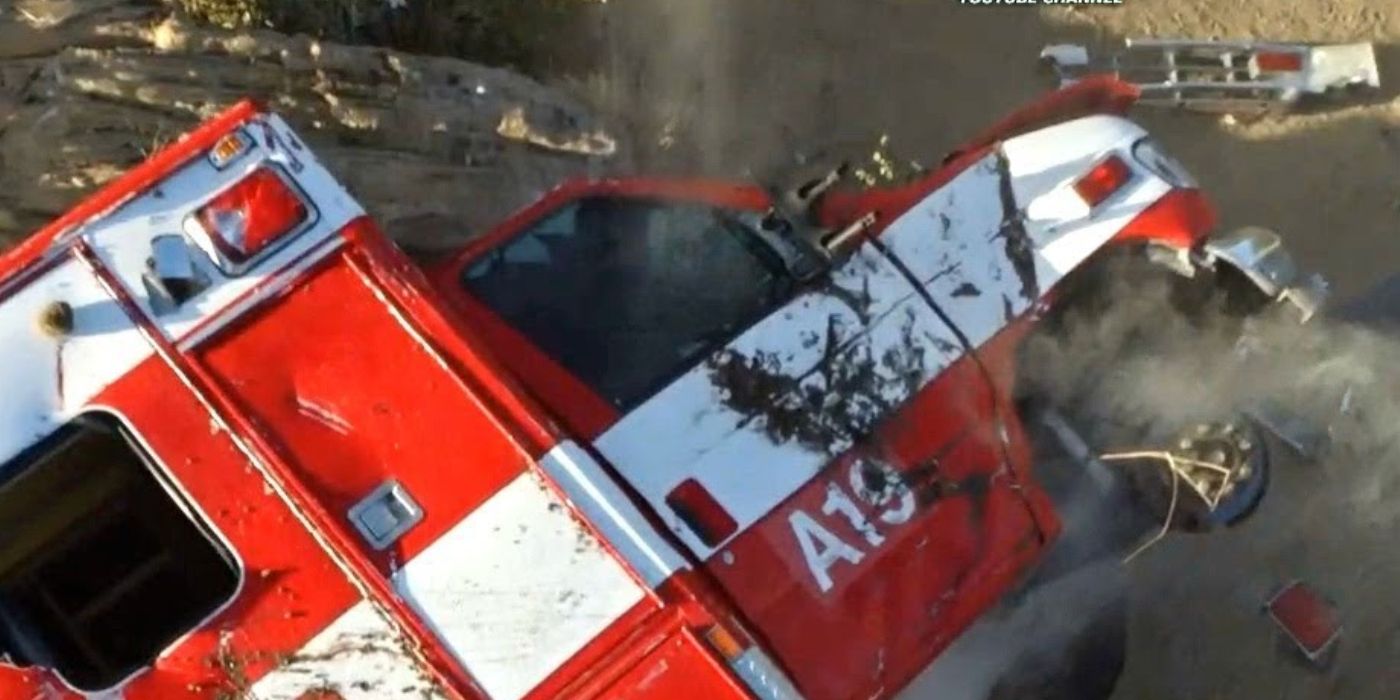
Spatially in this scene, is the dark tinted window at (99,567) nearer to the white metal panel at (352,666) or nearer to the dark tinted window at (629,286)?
the white metal panel at (352,666)

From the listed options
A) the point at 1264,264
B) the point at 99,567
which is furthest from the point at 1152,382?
the point at 99,567

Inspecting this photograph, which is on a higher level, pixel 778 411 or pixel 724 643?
pixel 778 411

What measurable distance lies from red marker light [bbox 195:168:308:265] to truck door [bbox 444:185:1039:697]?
2.02 ft

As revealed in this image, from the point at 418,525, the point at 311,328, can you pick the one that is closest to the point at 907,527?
the point at 418,525

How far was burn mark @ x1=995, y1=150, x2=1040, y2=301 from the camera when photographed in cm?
586

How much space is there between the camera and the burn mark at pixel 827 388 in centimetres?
551

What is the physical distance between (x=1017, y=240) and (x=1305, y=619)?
1.70 metres

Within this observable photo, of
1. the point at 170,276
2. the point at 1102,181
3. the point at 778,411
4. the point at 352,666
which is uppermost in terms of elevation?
the point at 170,276

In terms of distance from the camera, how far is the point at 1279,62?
8070mm

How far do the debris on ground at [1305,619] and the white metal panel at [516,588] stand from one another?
264 cm

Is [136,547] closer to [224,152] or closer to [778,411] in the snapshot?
[224,152]

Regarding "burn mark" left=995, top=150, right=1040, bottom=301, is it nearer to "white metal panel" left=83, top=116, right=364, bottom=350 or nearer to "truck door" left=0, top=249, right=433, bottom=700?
"white metal panel" left=83, top=116, right=364, bottom=350

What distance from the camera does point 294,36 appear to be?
23.9ft

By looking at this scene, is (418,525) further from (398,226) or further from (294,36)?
(294,36)
